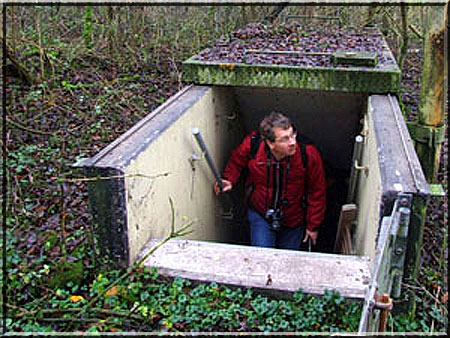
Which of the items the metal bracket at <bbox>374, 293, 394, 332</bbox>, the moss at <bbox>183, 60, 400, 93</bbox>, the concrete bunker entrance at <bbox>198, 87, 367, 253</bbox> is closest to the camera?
the metal bracket at <bbox>374, 293, 394, 332</bbox>

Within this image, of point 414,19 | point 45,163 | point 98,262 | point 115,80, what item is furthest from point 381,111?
point 414,19

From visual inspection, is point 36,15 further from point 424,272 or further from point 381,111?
point 424,272

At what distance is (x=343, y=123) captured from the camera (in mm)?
6590

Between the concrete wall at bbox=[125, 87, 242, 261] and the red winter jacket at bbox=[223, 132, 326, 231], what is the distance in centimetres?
47

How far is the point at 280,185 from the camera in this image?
4.80 m

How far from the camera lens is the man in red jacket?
4.44 meters

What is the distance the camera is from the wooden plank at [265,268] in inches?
115

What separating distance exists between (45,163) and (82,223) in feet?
4.79

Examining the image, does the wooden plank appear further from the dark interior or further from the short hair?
the dark interior

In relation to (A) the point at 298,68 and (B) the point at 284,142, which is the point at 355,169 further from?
(A) the point at 298,68

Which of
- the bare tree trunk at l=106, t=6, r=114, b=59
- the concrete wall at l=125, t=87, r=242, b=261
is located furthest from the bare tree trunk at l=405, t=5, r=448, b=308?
the bare tree trunk at l=106, t=6, r=114, b=59

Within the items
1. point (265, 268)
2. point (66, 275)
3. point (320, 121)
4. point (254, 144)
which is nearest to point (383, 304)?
point (265, 268)

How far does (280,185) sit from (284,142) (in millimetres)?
615

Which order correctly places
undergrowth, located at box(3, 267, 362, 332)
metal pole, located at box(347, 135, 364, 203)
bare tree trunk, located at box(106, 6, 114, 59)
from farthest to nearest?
bare tree trunk, located at box(106, 6, 114, 59) → metal pole, located at box(347, 135, 364, 203) → undergrowth, located at box(3, 267, 362, 332)
